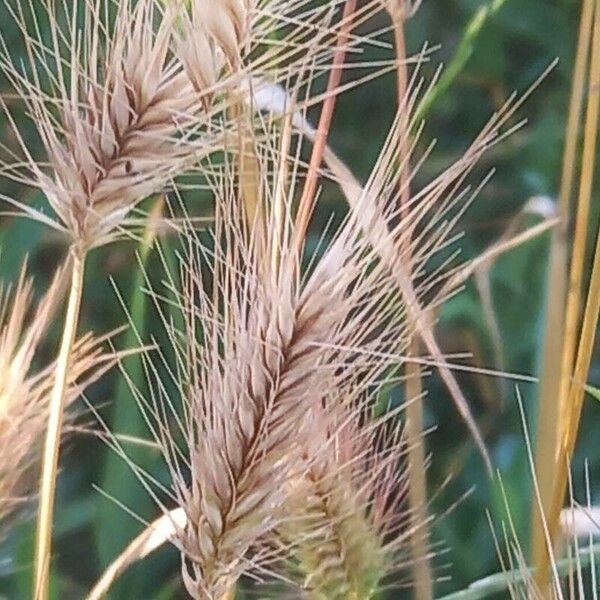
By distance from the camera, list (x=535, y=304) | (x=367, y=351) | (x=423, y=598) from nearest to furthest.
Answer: (x=367, y=351), (x=423, y=598), (x=535, y=304)

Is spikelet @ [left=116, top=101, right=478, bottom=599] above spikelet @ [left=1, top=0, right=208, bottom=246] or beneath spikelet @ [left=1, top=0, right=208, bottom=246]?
beneath

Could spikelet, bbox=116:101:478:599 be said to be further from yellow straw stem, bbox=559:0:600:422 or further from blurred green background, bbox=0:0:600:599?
blurred green background, bbox=0:0:600:599

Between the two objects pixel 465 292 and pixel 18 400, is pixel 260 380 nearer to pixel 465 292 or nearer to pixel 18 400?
pixel 18 400

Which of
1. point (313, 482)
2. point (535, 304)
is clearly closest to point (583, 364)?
point (313, 482)

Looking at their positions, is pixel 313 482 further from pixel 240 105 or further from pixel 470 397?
pixel 470 397

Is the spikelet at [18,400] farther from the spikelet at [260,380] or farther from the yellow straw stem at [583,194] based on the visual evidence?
the yellow straw stem at [583,194]

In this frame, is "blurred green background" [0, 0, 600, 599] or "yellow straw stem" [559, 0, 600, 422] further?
"blurred green background" [0, 0, 600, 599]

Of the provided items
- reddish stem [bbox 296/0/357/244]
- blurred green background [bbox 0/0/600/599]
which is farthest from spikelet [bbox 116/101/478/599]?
blurred green background [bbox 0/0/600/599]

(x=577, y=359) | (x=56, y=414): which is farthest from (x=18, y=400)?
(x=577, y=359)
